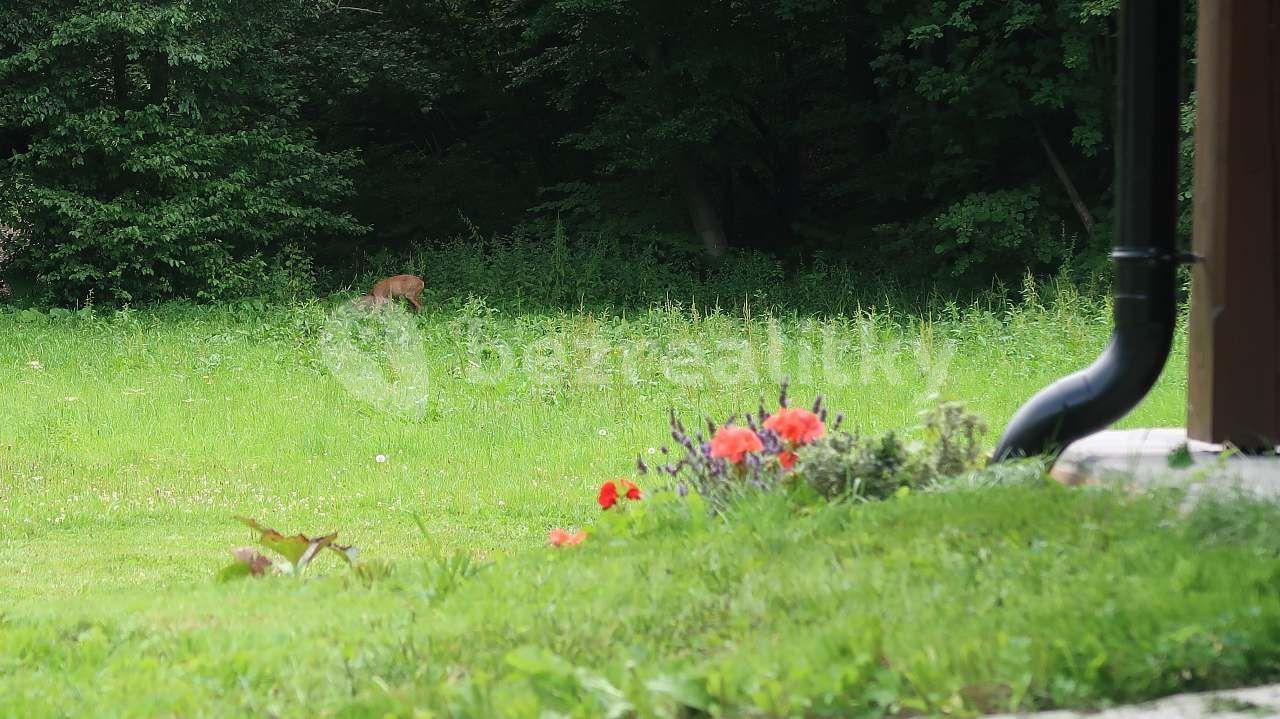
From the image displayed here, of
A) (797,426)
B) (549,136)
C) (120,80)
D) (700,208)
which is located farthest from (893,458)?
(549,136)

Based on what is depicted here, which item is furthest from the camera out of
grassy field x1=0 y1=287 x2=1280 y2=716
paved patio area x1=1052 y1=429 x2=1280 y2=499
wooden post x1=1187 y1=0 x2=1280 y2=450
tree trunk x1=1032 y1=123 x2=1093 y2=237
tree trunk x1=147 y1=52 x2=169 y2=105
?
tree trunk x1=147 y1=52 x2=169 y2=105

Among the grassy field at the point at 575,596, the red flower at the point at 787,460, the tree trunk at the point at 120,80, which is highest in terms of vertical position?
the tree trunk at the point at 120,80

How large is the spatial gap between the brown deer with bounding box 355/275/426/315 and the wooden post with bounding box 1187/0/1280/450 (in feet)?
40.8

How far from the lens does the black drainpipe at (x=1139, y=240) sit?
3.99 meters

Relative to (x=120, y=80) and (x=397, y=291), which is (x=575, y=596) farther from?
(x=120, y=80)

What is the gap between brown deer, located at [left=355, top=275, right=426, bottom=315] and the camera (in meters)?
15.9

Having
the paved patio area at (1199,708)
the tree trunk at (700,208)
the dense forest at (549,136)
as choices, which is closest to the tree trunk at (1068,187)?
the dense forest at (549,136)

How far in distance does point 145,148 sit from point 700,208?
26.4 feet

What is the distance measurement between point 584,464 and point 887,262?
12451 millimetres

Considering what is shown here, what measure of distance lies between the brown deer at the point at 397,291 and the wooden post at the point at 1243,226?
12.4 meters

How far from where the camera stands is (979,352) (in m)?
12.1

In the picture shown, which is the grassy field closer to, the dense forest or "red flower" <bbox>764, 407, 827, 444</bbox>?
"red flower" <bbox>764, 407, 827, 444</bbox>

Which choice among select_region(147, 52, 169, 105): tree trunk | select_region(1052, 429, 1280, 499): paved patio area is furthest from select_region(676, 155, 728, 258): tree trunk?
select_region(1052, 429, 1280, 499): paved patio area

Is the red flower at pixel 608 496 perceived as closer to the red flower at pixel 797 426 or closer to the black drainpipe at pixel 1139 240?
the red flower at pixel 797 426
